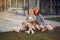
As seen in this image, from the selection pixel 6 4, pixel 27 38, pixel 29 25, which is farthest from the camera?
pixel 6 4

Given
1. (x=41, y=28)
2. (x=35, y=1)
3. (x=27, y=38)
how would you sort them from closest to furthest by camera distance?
(x=27, y=38), (x=41, y=28), (x=35, y=1)

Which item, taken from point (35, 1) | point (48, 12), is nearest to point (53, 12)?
point (48, 12)

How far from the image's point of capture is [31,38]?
545 centimetres

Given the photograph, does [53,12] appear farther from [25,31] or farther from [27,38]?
[27,38]

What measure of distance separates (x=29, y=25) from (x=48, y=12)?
675 cm

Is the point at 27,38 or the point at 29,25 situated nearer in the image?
the point at 27,38

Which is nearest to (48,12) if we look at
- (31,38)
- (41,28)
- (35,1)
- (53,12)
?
(53,12)

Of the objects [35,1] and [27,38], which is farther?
[35,1]

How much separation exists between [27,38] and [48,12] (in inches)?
297

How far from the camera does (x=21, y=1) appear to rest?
42.4 feet

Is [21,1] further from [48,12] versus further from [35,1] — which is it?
[48,12]

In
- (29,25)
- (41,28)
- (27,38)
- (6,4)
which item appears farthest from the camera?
(6,4)

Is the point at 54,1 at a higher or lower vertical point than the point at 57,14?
higher

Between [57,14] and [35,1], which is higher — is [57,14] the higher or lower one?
the lower one
